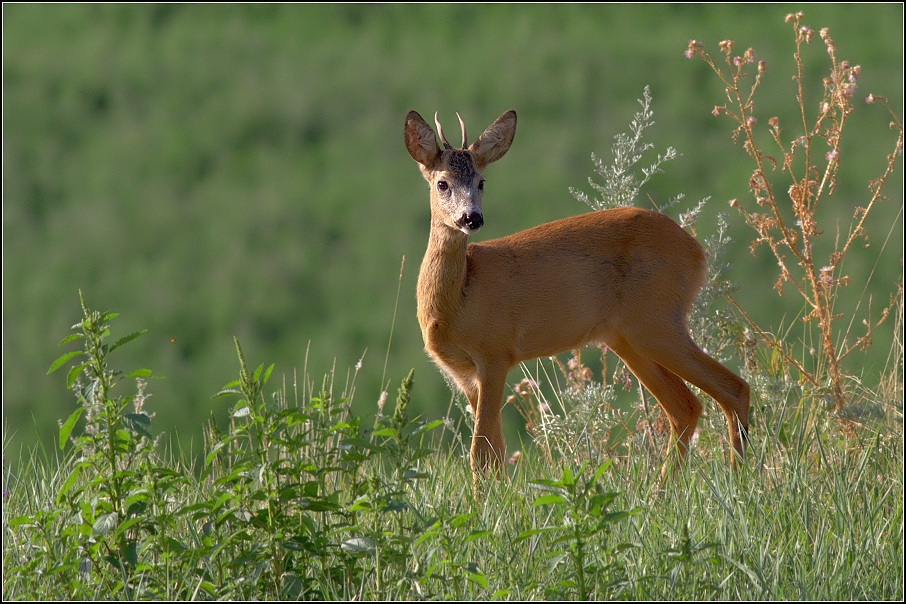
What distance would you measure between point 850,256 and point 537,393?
451 centimetres

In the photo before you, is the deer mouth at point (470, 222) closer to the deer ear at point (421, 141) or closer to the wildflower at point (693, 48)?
the deer ear at point (421, 141)

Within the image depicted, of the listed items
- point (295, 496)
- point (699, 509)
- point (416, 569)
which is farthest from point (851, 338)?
point (295, 496)

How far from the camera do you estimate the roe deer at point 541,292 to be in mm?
4410

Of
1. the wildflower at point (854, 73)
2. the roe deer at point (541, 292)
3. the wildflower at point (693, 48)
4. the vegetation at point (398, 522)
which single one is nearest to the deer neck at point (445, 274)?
the roe deer at point (541, 292)

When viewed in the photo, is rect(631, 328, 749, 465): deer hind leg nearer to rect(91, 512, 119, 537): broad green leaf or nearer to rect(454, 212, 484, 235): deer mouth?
rect(454, 212, 484, 235): deer mouth

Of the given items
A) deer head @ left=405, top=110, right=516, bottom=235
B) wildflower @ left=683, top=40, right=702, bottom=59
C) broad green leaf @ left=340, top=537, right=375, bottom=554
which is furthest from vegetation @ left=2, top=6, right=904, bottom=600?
wildflower @ left=683, top=40, right=702, bottom=59

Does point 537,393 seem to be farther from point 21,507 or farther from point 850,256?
point 850,256

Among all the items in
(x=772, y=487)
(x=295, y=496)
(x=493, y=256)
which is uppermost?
(x=493, y=256)

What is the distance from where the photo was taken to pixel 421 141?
4434mm

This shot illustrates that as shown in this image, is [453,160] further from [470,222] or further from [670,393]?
[670,393]

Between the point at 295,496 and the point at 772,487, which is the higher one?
the point at 295,496

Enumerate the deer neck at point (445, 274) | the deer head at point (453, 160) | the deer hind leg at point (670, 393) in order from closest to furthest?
the deer head at point (453, 160), the deer neck at point (445, 274), the deer hind leg at point (670, 393)

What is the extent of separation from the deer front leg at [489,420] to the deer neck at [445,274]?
0.32m

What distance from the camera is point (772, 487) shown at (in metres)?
3.56
